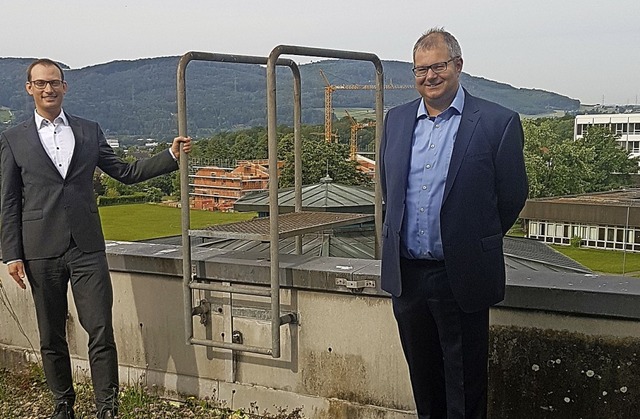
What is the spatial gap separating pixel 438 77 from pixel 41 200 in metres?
2.05

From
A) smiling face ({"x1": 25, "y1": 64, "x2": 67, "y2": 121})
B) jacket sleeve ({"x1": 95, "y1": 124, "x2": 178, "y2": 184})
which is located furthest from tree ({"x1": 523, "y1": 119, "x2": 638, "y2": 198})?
smiling face ({"x1": 25, "y1": 64, "x2": 67, "y2": 121})

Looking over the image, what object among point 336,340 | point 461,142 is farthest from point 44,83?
point 461,142

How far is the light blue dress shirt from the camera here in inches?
105

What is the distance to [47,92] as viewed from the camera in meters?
3.61

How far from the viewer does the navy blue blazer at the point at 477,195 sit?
8.59ft

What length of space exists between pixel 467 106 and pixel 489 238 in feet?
1.54

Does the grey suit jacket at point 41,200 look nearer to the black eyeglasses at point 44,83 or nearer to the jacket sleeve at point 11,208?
the jacket sleeve at point 11,208

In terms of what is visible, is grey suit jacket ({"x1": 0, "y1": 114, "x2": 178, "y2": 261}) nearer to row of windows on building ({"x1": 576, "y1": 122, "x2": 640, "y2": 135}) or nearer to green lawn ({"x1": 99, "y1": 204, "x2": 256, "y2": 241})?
green lawn ({"x1": 99, "y1": 204, "x2": 256, "y2": 241})

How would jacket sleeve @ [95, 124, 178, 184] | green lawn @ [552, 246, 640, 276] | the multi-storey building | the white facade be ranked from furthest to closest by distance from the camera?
the white facade → green lawn @ [552, 246, 640, 276] → the multi-storey building → jacket sleeve @ [95, 124, 178, 184]

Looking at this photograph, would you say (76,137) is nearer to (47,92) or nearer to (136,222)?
(47,92)

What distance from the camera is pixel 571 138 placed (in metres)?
18.6

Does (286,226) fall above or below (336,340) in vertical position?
above

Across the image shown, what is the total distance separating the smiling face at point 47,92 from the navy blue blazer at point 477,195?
1.79m

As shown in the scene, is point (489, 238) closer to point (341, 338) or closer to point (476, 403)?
point (476, 403)
